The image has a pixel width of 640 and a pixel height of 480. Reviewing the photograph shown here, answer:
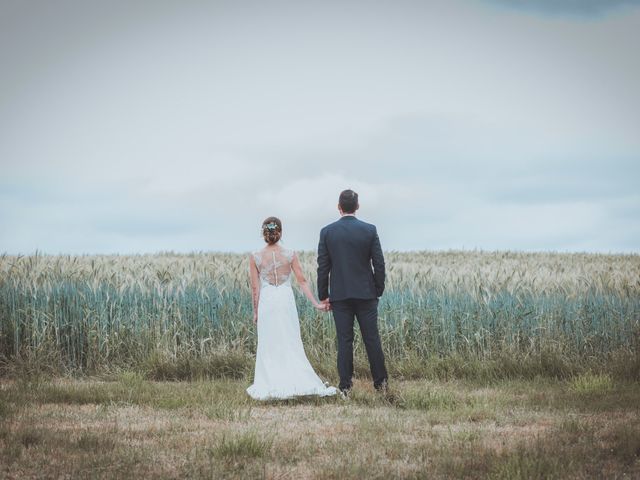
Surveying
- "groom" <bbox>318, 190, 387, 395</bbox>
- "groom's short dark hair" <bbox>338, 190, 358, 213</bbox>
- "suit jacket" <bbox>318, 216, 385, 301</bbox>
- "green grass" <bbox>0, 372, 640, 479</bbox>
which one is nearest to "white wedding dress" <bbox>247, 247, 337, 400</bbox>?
"green grass" <bbox>0, 372, 640, 479</bbox>

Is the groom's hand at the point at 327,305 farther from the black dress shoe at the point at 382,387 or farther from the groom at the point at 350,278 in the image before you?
the black dress shoe at the point at 382,387

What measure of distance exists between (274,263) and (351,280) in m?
1.05

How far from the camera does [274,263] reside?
8156 mm

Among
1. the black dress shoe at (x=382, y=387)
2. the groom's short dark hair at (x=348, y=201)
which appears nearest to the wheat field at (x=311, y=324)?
the black dress shoe at (x=382, y=387)

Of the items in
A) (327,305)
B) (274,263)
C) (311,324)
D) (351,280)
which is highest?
(274,263)

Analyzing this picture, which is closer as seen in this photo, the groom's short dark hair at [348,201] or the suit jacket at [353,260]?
the suit jacket at [353,260]

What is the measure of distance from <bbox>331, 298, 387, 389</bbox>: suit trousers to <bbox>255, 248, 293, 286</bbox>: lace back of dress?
0.77 meters

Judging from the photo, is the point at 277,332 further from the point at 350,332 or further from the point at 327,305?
the point at 350,332

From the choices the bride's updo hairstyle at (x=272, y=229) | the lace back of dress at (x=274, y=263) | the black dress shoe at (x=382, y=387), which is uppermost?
the bride's updo hairstyle at (x=272, y=229)

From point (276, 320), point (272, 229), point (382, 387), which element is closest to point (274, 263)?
point (272, 229)

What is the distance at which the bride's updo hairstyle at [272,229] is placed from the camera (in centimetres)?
805

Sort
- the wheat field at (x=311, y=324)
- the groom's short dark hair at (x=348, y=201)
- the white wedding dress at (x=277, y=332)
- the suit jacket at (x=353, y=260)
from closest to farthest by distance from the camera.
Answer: the suit jacket at (x=353, y=260) < the groom's short dark hair at (x=348, y=201) < the white wedding dress at (x=277, y=332) < the wheat field at (x=311, y=324)

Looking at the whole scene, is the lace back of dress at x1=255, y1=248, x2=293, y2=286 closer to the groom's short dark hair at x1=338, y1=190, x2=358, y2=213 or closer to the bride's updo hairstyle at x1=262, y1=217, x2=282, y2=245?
the bride's updo hairstyle at x1=262, y1=217, x2=282, y2=245

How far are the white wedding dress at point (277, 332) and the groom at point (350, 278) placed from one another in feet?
1.68
